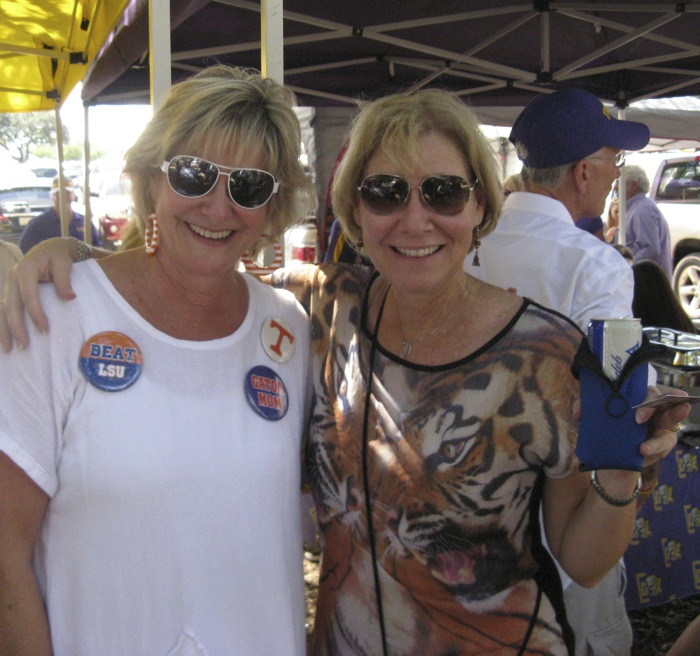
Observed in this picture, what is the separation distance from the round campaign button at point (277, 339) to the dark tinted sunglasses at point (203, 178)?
0.97 ft

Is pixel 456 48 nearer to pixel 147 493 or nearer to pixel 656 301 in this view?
pixel 656 301

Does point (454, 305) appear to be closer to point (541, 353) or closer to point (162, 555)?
point (541, 353)

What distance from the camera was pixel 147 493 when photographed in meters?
1.44

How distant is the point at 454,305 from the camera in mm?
1709

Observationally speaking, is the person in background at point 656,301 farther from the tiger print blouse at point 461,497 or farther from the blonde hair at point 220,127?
the blonde hair at point 220,127

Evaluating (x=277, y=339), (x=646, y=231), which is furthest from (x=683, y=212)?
(x=277, y=339)

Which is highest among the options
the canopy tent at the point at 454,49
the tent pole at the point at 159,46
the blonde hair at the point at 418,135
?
the canopy tent at the point at 454,49

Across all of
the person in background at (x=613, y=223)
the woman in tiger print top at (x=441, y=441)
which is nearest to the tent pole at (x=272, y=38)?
the woman in tiger print top at (x=441, y=441)

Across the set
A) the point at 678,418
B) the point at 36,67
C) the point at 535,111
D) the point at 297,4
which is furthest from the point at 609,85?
the point at 678,418

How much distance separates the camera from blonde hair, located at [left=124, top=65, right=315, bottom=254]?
5.33ft

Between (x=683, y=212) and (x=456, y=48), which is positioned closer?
(x=456, y=48)

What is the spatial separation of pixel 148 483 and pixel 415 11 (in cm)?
425

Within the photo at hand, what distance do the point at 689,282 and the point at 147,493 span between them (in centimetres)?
1193

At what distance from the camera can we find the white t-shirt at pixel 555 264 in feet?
7.45
